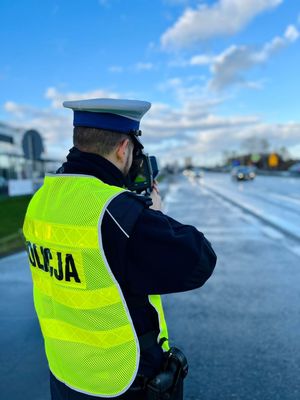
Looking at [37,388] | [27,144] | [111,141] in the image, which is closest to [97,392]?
[111,141]

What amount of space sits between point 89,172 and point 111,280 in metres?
0.44

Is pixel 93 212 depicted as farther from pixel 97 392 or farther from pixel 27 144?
pixel 27 144

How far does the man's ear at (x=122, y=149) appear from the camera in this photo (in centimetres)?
163

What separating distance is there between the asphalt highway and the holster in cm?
159

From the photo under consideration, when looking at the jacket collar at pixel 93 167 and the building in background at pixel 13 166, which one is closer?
the jacket collar at pixel 93 167

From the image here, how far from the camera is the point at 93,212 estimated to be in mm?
1416

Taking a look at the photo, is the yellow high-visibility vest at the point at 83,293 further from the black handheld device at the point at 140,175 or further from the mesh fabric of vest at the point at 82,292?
the black handheld device at the point at 140,175

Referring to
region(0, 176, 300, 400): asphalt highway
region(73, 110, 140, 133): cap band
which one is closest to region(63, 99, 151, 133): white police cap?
region(73, 110, 140, 133): cap band

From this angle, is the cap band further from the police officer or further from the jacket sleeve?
the jacket sleeve

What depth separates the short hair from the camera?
160cm

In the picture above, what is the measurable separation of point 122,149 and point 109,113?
0.15 m

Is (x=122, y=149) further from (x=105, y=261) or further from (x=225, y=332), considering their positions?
(x=225, y=332)

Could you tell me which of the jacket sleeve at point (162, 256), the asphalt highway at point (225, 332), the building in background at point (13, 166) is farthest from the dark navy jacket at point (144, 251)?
the building in background at point (13, 166)

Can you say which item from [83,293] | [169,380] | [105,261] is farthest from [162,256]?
[169,380]
